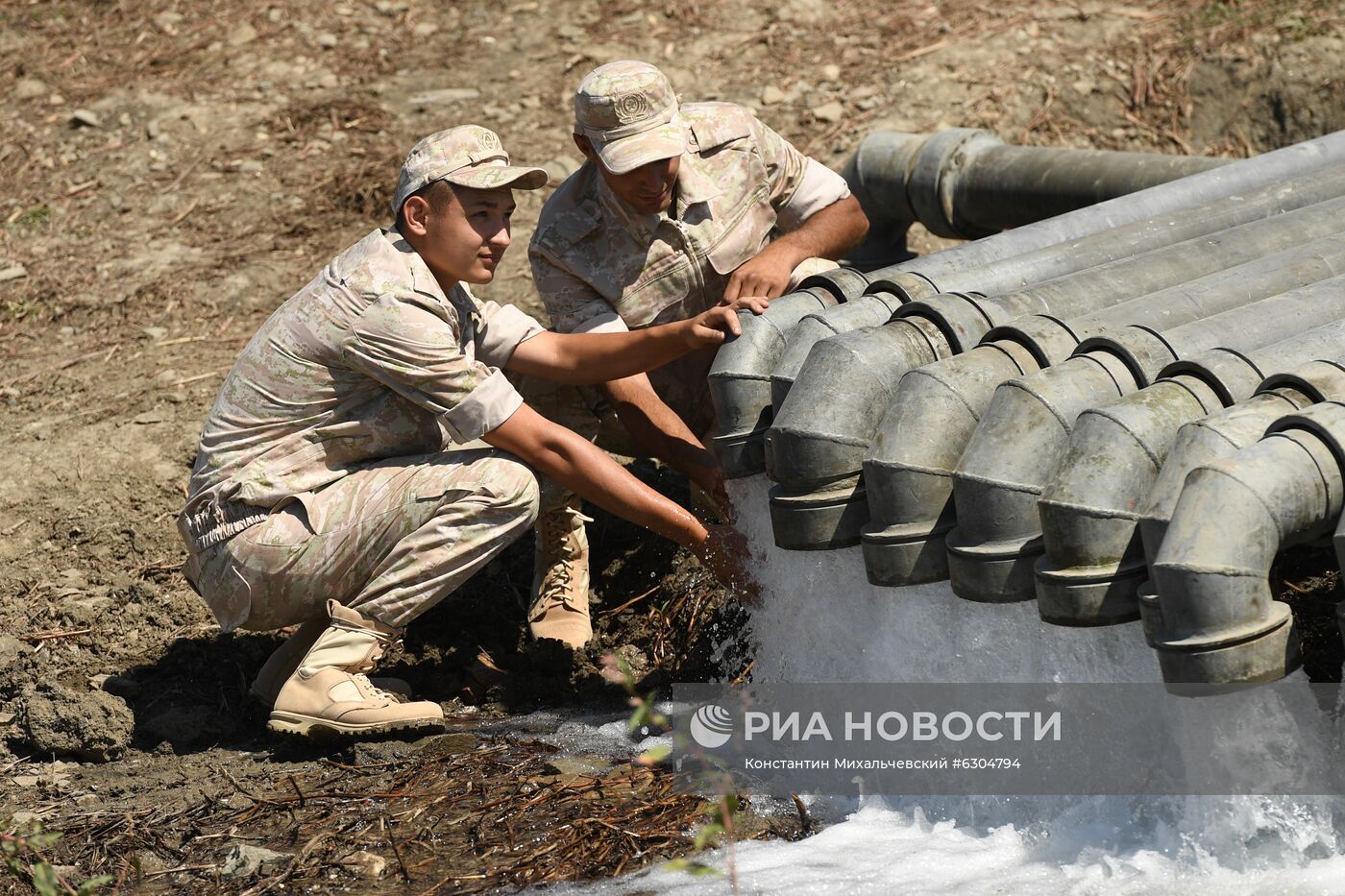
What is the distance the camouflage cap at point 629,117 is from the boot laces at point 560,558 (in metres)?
1.09

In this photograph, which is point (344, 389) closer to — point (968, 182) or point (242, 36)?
point (968, 182)

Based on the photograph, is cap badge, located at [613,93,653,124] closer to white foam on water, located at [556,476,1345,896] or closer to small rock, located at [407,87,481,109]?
white foam on water, located at [556,476,1345,896]

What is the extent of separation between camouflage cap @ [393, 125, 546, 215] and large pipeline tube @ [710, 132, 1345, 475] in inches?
28.4

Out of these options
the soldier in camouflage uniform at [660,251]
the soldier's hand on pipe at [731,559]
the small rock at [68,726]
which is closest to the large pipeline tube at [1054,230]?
the soldier's hand on pipe at [731,559]

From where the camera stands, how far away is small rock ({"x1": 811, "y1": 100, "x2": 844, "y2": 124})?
818 centimetres

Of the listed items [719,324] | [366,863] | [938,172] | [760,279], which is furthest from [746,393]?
[938,172]

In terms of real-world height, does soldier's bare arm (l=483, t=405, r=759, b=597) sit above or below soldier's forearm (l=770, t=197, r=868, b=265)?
below

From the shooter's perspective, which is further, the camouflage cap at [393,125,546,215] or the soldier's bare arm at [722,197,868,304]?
the soldier's bare arm at [722,197,868,304]

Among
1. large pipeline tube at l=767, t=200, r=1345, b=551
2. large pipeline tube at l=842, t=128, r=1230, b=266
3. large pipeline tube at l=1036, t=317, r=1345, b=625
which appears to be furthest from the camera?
large pipeline tube at l=842, t=128, r=1230, b=266

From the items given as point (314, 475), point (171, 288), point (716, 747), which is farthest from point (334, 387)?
point (171, 288)

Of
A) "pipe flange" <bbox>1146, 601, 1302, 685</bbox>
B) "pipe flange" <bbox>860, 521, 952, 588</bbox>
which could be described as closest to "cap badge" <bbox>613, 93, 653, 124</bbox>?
"pipe flange" <bbox>860, 521, 952, 588</bbox>

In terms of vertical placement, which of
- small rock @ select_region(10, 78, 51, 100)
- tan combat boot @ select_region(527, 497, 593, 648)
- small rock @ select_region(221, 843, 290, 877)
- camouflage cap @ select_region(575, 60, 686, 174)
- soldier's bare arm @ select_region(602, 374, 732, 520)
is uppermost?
camouflage cap @ select_region(575, 60, 686, 174)

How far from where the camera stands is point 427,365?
403cm

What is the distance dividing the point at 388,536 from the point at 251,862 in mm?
963
